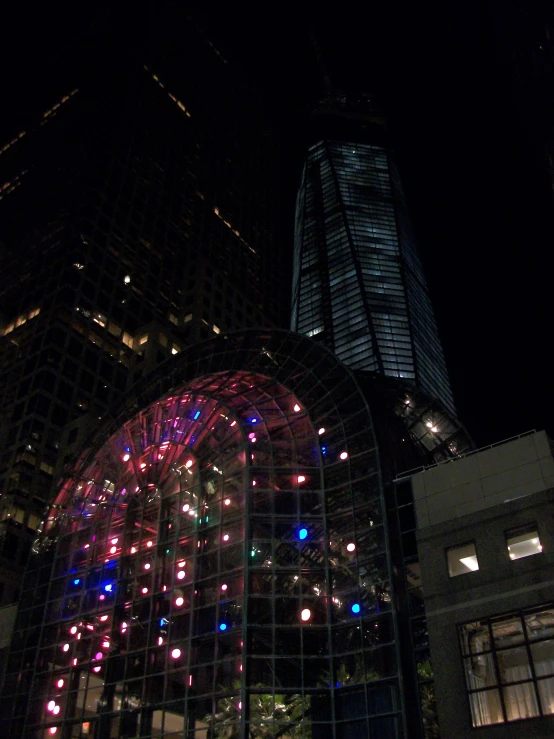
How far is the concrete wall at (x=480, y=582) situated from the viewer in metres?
30.0

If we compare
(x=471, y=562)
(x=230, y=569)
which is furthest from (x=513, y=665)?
(x=230, y=569)

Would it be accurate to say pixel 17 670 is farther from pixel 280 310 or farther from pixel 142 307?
pixel 280 310

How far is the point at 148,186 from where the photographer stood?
11925 centimetres

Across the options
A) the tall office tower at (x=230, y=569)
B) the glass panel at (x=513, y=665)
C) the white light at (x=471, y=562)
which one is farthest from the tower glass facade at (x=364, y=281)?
the glass panel at (x=513, y=665)

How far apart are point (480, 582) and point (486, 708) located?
5211 mm

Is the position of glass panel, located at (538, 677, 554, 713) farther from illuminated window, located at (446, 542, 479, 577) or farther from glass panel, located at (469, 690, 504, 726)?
illuminated window, located at (446, 542, 479, 577)

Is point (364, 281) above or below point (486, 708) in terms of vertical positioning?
above

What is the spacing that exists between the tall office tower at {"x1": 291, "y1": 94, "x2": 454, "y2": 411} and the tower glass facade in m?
0.19

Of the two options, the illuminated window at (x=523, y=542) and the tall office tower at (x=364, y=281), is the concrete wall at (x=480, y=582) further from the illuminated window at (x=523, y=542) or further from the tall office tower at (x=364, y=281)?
the tall office tower at (x=364, y=281)

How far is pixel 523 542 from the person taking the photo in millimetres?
32125

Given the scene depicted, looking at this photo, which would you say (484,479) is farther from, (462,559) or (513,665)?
(513,665)

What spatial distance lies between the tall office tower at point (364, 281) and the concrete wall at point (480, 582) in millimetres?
89956

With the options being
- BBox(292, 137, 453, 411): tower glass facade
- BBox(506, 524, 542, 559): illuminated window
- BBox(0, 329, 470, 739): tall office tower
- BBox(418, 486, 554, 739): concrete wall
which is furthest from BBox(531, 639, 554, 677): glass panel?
BBox(292, 137, 453, 411): tower glass facade

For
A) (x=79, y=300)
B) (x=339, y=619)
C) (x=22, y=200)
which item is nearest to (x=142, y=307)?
(x=79, y=300)
